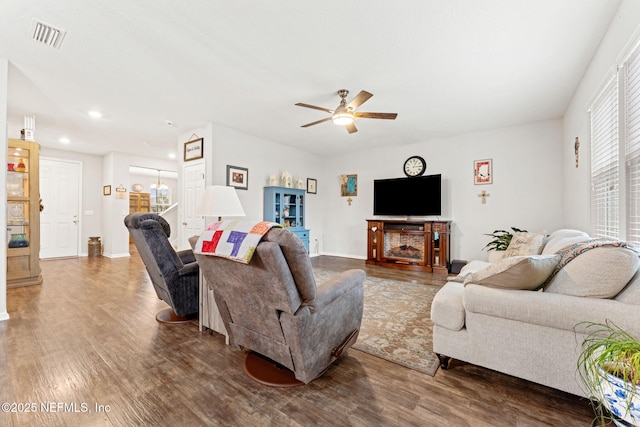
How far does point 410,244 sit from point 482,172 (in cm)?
186

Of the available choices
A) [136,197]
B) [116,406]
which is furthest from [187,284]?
[136,197]

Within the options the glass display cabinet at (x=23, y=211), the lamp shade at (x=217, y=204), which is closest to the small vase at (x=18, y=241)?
the glass display cabinet at (x=23, y=211)

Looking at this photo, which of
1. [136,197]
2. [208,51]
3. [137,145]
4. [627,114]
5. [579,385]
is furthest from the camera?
[136,197]

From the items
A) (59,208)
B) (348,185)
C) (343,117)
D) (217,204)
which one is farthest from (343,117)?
(59,208)

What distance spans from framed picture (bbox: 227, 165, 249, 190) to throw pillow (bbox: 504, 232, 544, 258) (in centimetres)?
424

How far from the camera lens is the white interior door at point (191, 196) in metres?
4.66

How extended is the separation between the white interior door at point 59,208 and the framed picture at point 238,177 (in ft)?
14.9

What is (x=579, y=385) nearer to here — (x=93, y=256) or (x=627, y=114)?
(x=627, y=114)

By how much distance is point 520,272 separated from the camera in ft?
5.07

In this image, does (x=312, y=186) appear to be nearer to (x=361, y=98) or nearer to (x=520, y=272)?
(x=361, y=98)

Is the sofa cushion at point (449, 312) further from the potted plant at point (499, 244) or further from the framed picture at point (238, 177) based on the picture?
the framed picture at point (238, 177)

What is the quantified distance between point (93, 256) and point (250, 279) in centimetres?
708

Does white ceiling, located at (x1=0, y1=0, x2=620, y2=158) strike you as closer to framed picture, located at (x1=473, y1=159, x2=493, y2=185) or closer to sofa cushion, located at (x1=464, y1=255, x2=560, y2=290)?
framed picture, located at (x1=473, y1=159, x2=493, y2=185)

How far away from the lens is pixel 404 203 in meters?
A: 5.54
